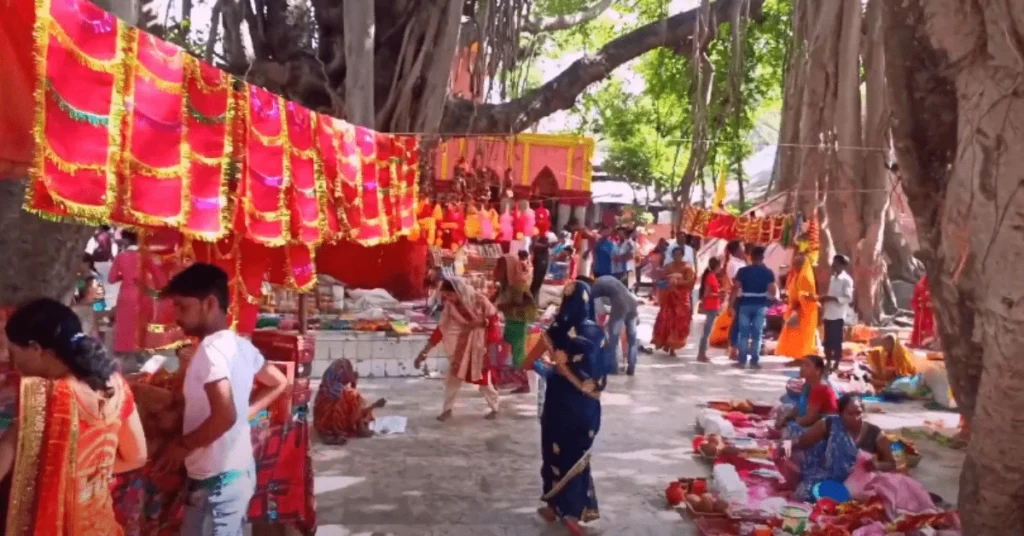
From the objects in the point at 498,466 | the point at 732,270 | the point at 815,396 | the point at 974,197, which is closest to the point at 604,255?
the point at 732,270

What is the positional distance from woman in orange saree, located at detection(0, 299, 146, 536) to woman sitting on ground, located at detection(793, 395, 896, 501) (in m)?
4.37

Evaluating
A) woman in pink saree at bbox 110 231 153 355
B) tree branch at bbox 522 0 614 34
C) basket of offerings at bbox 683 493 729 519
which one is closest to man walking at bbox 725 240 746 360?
tree branch at bbox 522 0 614 34

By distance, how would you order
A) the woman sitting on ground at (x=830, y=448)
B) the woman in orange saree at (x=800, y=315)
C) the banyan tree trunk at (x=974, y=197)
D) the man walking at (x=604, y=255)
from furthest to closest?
the man walking at (x=604, y=255) → the woman in orange saree at (x=800, y=315) → the woman sitting on ground at (x=830, y=448) → the banyan tree trunk at (x=974, y=197)

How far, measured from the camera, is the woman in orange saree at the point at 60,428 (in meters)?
2.31

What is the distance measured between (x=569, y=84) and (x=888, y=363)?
4.70m

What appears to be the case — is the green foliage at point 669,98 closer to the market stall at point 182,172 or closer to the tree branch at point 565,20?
the tree branch at point 565,20

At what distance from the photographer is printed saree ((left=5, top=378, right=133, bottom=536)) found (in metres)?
2.31

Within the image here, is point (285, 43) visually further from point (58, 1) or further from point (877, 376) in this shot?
point (58, 1)

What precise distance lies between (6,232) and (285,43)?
267 inches

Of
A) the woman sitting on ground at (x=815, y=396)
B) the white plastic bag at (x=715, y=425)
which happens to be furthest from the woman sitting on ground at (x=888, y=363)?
the woman sitting on ground at (x=815, y=396)

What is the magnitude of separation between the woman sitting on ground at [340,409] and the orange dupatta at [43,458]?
4656 millimetres

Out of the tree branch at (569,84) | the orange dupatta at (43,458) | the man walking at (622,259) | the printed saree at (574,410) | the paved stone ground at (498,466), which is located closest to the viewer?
the orange dupatta at (43,458)

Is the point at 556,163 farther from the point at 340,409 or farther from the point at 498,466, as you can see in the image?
the point at 498,466

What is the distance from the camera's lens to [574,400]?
205 inches
